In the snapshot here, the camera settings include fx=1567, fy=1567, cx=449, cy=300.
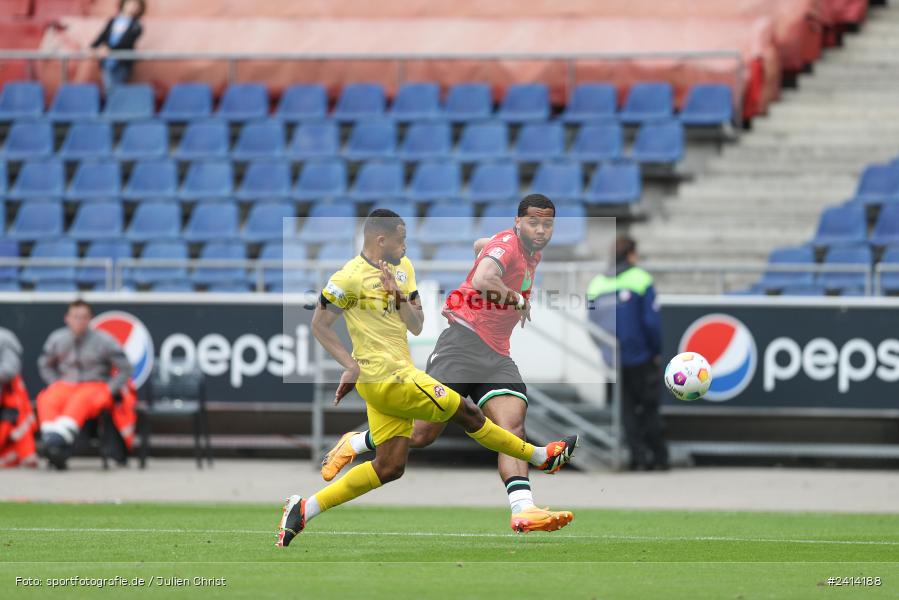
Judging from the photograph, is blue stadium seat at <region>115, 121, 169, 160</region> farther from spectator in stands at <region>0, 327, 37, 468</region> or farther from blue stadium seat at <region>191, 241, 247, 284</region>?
spectator in stands at <region>0, 327, 37, 468</region>

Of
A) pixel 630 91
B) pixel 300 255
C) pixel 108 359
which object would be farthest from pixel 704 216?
pixel 108 359

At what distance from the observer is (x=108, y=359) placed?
17188mm

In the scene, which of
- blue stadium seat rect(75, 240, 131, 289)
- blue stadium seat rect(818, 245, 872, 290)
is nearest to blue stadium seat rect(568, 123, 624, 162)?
blue stadium seat rect(818, 245, 872, 290)

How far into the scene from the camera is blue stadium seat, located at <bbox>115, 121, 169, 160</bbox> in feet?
75.0

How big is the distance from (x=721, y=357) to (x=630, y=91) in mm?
6289

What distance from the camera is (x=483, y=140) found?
2219 cm

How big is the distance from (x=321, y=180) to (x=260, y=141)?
1468mm

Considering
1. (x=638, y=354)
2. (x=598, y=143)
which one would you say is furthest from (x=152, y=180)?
(x=638, y=354)

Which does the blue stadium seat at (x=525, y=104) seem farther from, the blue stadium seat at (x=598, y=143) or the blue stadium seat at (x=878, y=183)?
the blue stadium seat at (x=878, y=183)

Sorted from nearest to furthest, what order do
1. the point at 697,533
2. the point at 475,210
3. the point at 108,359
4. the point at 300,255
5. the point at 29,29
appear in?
the point at 697,533, the point at 108,359, the point at 300,255, the point at 475,210, the point at 29,29

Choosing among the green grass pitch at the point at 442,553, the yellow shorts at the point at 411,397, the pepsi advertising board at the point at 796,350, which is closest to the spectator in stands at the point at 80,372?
the green grass pitch at the point at 442,553

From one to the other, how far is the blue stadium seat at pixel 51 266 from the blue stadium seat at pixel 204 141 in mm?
2241

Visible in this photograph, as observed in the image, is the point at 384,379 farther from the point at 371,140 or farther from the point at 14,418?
the point at 371,140

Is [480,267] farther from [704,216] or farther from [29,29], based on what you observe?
[29,29]
